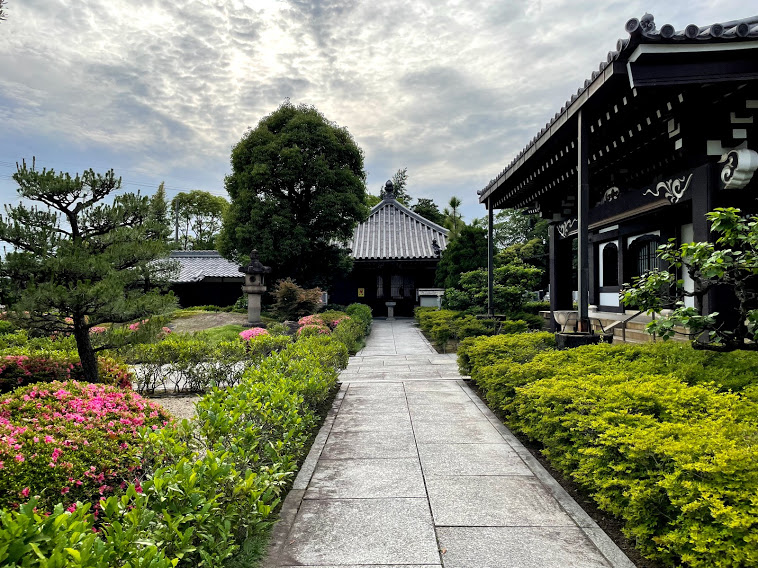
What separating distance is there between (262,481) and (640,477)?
7.51 ft

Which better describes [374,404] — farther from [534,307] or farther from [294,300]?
[294,300]

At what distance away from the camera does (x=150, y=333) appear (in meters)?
5.86

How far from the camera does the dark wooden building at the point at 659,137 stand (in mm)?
4719

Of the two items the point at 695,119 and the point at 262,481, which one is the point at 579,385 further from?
the point at 695,119

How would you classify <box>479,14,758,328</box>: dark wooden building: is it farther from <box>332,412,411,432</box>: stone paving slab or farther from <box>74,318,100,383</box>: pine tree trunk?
<box>74,318,100,383</box>: pine tree trunk

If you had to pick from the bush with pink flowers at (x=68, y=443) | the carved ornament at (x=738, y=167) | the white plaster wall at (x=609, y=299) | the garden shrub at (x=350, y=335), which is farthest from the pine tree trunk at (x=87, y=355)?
the white plaster wall at (x=609, y=299)

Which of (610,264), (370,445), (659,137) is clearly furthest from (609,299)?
(370,445)

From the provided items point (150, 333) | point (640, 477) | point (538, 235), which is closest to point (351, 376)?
point (150, 333)

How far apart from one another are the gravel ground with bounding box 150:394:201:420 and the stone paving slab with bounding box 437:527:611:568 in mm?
4277

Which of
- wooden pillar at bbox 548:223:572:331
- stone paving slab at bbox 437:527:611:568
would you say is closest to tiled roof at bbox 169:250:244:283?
wooden pillar at bbox 548:223:572:331

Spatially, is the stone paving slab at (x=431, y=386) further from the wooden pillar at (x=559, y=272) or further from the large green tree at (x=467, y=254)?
the large green tree at (x=467, y=254)

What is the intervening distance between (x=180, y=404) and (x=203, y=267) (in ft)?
73.1

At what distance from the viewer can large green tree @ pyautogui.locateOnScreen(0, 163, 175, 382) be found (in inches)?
191

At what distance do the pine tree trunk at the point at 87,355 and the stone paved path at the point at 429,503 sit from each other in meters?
3.07
